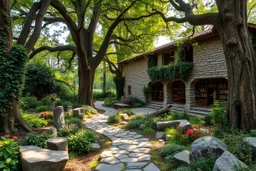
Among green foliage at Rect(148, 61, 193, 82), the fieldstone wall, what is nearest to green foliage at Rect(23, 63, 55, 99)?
the fieldstone wall

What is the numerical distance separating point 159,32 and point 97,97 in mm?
15860

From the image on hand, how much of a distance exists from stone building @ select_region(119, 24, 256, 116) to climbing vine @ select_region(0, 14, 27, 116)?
7347 mm

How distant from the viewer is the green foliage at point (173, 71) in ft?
37.6

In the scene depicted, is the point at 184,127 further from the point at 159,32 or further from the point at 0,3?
the point at 159,32

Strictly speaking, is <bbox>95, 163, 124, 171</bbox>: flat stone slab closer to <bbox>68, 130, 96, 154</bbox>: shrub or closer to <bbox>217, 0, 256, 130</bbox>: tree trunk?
<bbox>68, 130, 96, 154</bbox>: shrub

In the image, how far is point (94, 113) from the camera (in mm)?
11648

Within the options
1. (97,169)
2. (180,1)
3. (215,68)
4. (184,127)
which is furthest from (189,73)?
(97,169)

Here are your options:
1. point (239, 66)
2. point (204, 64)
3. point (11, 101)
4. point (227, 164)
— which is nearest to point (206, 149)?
point (227, 164)

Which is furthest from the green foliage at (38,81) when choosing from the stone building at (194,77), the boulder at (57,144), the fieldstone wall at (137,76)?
the boulder at (57,144)

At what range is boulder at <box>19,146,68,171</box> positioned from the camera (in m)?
3.28

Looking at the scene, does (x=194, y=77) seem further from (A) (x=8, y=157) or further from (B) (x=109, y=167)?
(A) (x=8, y=157)

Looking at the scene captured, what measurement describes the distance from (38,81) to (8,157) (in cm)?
1381

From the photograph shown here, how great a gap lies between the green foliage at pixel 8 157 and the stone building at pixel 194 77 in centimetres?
812

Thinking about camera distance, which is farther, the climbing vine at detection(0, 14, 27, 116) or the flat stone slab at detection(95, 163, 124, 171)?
the climbing vine at detection(0, 14, 27, 116)
